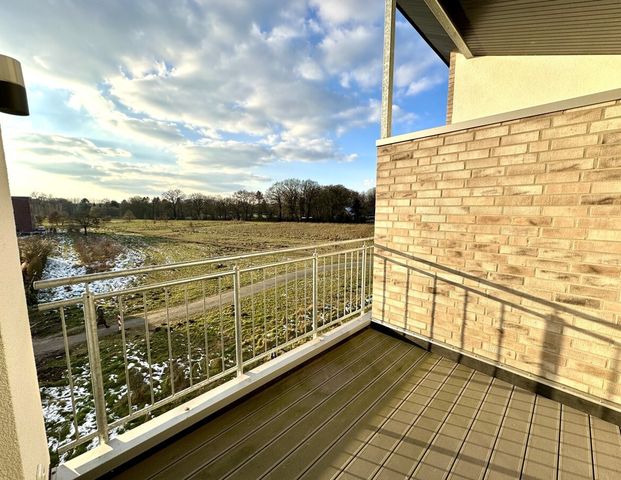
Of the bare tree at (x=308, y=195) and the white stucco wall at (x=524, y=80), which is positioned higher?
the white stucco wall at (x=524, y=80)

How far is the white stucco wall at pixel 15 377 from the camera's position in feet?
2.75

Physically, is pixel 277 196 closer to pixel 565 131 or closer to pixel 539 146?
pixel 539 146

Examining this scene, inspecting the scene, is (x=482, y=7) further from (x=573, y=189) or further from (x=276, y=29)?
(x=276, y=29)

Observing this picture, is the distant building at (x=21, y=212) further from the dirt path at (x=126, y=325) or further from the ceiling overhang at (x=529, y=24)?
the dirt path at (x=126, y=325)

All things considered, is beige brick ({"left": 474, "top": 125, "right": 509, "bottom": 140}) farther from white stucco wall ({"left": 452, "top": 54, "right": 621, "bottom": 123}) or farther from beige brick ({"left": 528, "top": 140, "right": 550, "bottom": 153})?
white stucco wall ({"left": 452, "top": 54, "right": 621, "bottom": 123})

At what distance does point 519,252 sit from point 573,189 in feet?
1.88

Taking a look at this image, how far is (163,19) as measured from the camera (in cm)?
448

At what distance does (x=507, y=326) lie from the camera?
2.38 metres

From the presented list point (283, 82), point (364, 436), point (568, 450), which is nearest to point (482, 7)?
point (568, 450)

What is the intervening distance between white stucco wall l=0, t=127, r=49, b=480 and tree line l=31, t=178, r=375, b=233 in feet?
28.5

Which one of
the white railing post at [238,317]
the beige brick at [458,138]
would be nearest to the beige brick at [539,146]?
the beige brick at [458,138]

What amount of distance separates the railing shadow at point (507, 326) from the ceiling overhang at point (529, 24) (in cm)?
297

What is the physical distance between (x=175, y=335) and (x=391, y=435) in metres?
6.18

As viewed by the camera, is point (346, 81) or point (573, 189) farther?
point (346, 81)
